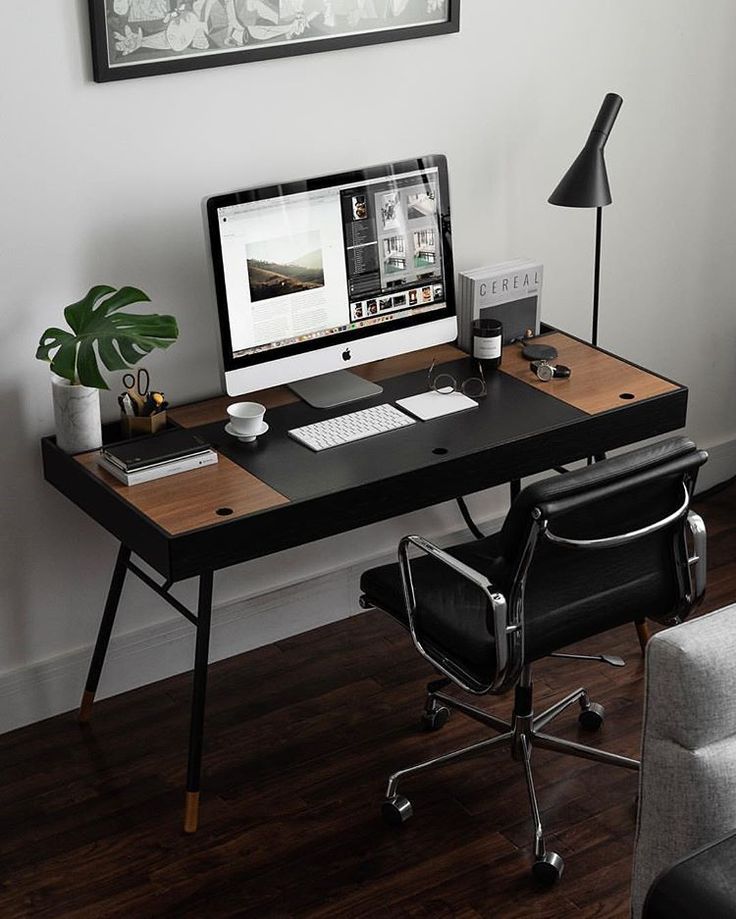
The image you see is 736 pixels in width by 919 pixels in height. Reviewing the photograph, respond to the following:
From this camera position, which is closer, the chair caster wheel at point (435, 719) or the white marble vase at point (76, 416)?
the white marble vase at point (76, 416)

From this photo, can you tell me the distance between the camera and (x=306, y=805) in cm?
306

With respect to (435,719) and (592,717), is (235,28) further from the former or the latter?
(592,717)

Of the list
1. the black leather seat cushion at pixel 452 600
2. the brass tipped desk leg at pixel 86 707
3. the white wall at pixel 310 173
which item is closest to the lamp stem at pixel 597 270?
the white wall at pixel 310 173

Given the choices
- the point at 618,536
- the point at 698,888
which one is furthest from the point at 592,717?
the point at 698,888

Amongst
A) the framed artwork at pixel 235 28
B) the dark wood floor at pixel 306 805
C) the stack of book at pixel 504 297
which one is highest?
the framed artwork at pixel 235 28

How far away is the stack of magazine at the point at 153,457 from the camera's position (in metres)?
2.92

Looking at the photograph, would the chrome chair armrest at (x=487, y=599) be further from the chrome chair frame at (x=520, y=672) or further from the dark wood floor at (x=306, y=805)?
the dark wood floor at (x=306, y=805)

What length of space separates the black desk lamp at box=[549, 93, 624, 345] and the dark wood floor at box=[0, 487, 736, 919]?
1153 mm

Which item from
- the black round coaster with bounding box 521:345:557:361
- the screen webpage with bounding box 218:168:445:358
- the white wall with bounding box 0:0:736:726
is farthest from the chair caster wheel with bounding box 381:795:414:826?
the black round coaster with bounding box 521:345:557:361

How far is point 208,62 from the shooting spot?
10.2ft

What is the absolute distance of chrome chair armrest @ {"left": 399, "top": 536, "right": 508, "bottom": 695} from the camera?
260 centimetres

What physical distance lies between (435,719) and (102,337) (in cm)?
120

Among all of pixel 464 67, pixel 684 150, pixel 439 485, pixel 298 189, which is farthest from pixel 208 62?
pixel 684 150

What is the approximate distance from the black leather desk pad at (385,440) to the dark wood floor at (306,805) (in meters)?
0.73
